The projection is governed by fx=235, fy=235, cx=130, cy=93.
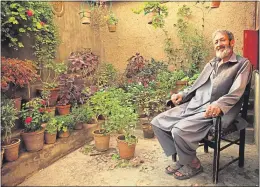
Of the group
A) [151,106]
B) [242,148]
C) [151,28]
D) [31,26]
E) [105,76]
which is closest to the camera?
[242,148]

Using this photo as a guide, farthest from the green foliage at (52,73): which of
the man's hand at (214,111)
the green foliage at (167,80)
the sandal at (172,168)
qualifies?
the man's hand at (214,111)

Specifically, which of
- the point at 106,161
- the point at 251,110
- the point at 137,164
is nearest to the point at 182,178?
the point at 137,164

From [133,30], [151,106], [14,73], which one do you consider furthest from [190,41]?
[14,73]

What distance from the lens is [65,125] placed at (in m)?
3.21

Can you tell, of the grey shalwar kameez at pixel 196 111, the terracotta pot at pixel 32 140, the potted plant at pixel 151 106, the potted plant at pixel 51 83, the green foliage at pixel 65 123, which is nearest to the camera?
the grey shalwar kameez at pixel 196 111

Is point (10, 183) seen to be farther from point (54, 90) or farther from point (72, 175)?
point (54, 90)

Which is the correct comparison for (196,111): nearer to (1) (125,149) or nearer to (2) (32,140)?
(1) (125,149)

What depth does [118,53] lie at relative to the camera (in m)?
5.61

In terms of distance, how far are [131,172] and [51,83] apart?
1.96m

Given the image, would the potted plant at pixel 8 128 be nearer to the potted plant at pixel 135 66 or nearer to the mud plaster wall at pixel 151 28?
the potted plant at pixel 135 66

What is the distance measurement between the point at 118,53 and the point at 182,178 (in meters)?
3.76

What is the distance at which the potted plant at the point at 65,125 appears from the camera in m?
3.12

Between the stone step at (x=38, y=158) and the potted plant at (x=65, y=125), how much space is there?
69 mm

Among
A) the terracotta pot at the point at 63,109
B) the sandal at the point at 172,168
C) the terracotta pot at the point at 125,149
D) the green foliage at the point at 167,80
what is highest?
the green foliage at the point at 167,80
